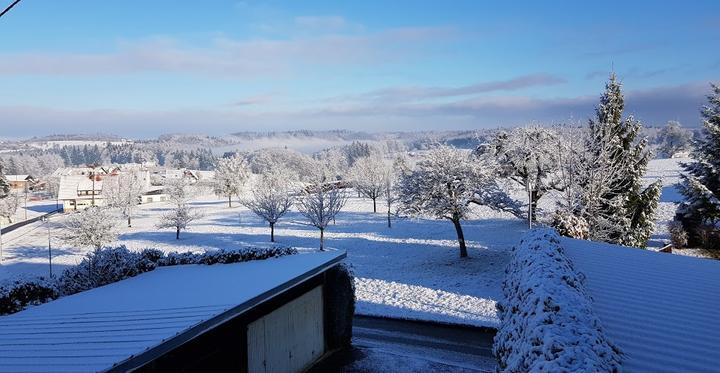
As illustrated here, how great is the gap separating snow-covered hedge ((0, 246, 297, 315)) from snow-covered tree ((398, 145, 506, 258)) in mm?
12375

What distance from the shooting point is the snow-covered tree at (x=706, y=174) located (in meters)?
22.8

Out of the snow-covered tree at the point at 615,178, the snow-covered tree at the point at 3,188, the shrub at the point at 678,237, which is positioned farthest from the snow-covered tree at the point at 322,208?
the snow-covered tree at the point at 3,188

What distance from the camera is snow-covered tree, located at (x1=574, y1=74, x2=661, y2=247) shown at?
2156 cm

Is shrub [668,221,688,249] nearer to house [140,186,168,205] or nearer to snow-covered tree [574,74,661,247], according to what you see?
snow-covered tree [574,74,661,247]

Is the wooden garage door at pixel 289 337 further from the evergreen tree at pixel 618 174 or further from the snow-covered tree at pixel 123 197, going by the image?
the snow-covered tree at pixel 123 197

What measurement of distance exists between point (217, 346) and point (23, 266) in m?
32.2

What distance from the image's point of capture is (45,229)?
168 ft

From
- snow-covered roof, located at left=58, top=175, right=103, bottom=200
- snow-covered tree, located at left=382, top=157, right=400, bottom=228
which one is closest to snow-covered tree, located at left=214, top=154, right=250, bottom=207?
snow-covered roof, located at left=58, top=175, right=103, bottom=200

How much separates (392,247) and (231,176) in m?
45.1

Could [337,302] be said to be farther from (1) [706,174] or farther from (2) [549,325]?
(1) [706,174]

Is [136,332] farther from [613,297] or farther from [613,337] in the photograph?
[613,297]

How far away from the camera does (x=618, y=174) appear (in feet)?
72.7

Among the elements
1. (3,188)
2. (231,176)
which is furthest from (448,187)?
(3,188)

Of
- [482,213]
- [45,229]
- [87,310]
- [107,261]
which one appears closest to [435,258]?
[482,213]
